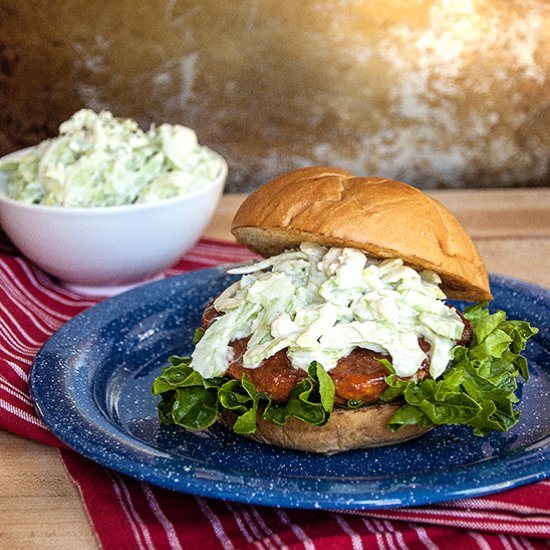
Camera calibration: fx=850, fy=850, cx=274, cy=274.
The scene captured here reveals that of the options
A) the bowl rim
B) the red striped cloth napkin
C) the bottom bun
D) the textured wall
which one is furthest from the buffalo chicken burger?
the textured wall

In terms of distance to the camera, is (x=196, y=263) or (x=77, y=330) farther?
(x=196, y=263)

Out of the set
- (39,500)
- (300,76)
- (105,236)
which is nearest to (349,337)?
(39,500)

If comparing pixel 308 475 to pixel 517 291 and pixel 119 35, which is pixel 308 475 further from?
pixel 119 35

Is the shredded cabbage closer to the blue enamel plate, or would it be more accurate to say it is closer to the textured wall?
the blue enamel plate

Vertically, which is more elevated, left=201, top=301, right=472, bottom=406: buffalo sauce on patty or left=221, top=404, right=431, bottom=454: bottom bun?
left=201, top=301, right=472, bottom=406: buffalo sauce on patty

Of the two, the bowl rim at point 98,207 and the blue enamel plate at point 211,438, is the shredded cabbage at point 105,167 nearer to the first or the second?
the bowl rim at point 98,207

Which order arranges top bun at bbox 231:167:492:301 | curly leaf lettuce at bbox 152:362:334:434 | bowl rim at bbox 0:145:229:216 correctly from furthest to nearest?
bowl rim at bbox 0:145:229:216 < top bun at bbox 231:167:492:301 < curly leaf lettuce at bbox 152:362:334:434

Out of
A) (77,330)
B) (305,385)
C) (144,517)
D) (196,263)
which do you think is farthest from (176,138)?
(144,517)
